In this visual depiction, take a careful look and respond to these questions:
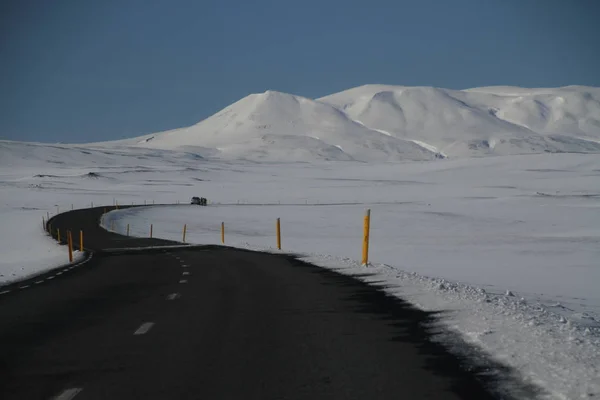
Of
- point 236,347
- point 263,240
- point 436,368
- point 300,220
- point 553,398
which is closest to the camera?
point 553,398

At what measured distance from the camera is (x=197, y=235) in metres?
59.0

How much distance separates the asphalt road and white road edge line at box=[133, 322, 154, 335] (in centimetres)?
1

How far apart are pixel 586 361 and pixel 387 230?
50314mm

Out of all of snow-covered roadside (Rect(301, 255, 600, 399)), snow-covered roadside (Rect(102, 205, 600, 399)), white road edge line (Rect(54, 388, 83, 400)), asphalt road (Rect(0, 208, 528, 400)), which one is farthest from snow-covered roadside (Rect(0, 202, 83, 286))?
white road edge line (Rect(54, 388, 83, 400))

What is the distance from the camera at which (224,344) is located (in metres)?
9.70

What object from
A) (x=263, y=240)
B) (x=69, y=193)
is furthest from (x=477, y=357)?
(x=69, y=193)

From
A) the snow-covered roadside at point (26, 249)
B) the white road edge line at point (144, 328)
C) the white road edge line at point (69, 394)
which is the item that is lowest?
the snow-covered roadside at point (26, 249)

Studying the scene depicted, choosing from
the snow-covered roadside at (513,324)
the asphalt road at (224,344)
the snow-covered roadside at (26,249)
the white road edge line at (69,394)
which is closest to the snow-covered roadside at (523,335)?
the snow-covered roadside at (513,324)

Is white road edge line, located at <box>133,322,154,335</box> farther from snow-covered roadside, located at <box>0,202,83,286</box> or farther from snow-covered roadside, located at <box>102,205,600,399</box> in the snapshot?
snow-covered roadside, located at <box>0,202,83,286</box>

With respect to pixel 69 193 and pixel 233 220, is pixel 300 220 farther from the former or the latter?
pixel 69 193

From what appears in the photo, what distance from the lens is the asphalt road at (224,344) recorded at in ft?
24.3

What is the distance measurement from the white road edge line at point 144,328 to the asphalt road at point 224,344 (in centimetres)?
1

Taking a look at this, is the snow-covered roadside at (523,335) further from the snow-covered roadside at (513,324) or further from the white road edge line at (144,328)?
the white road edge line at (144,328)

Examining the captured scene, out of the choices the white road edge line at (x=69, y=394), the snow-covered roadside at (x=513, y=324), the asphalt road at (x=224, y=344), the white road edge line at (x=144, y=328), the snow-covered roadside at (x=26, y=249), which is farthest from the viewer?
the snow-covered roadside at (x=26, y=249)
